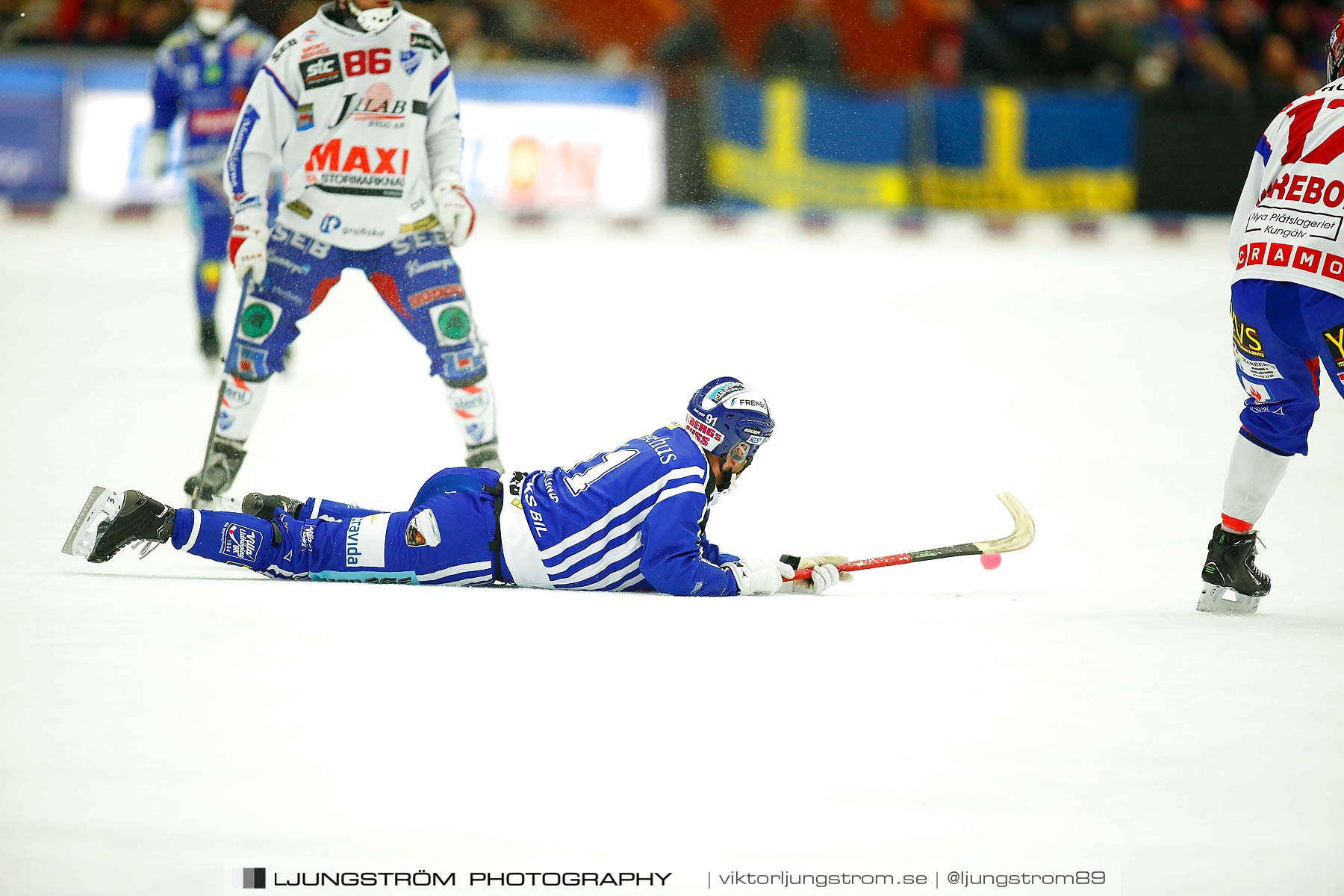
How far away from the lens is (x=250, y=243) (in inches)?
276

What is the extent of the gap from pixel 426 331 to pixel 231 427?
2.81 feet

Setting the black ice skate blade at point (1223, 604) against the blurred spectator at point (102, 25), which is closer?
the black ice skate blade at point (1223, 604)

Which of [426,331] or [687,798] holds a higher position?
[426,331]

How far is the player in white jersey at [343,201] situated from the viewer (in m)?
7.11

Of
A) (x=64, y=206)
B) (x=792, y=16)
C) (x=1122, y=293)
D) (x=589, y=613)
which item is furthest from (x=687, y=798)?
(x=792, y=16)

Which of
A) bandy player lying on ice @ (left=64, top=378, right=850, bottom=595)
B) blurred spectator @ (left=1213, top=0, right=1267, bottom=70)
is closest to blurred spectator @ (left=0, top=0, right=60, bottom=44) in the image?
blurred spectator @ (left=1213, top=0, right=1267, bottom=70)

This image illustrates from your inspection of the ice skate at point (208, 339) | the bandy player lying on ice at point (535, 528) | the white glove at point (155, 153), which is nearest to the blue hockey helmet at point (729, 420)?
the bandy player lying on ice at point (535, 528)

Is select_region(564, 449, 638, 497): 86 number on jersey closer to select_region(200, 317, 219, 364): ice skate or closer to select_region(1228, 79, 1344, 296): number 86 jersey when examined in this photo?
select_region(1228, 79, 1344, 296): number 86 jersey

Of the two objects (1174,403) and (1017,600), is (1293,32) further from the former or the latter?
(1017,600)

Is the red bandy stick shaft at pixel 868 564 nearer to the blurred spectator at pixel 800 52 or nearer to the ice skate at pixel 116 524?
the ice skate at pixel 116 524

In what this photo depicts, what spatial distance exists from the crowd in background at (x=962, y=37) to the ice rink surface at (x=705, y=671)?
29.1 ft

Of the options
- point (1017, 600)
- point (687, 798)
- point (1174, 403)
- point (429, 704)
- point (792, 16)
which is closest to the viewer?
point (687, 798)

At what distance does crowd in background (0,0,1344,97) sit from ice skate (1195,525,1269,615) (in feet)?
46.7

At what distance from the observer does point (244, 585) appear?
19.4 ft
